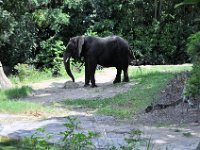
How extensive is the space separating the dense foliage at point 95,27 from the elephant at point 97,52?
5.95m

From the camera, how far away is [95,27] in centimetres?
2709

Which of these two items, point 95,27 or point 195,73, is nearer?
point 195,73

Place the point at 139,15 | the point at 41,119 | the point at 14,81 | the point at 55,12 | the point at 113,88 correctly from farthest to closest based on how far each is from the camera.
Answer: the point at 139,15
the point at 55,12
the point at 14,81
the point at 113,88
the point at 41,119

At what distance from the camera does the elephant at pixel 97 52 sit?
723 inches

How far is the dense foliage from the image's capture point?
82.2 feet

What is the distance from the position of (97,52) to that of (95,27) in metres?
8.74

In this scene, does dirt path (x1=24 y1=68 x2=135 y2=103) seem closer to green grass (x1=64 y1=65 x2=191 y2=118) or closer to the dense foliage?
green grass (x1=64 y1=65 x2=191 y2=118)

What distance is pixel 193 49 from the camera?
13.5 meters

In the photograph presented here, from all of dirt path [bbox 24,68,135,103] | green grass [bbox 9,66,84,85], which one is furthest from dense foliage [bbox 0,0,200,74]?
dirt path [bbox 24,68,135,103]

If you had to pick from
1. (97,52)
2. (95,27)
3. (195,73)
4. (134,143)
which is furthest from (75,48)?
(134,143)

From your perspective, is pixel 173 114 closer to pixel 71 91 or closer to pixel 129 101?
pixel 129 101

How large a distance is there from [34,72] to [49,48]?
3030 mm

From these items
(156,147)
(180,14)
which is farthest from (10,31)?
(156,147)

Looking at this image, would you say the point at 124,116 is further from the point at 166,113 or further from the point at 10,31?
the point at 10,31
